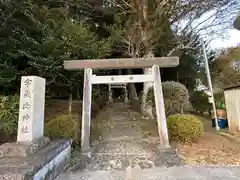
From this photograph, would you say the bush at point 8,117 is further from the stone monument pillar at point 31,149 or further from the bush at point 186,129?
the bush at point 186,129

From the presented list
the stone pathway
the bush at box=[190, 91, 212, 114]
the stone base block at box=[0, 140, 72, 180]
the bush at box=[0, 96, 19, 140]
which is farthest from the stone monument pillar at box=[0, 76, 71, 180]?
the bush at box=[190, 91, 212, 114]

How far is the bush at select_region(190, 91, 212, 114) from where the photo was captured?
16648 mm

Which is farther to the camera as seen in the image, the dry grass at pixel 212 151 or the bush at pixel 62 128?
the bush at pixel 62 128

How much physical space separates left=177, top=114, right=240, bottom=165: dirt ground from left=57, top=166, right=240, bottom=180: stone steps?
50cm

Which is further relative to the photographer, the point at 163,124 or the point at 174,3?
the point at 174,3

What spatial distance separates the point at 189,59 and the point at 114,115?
25.3ft

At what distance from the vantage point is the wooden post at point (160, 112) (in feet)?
21.8

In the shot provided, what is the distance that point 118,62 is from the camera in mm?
7160

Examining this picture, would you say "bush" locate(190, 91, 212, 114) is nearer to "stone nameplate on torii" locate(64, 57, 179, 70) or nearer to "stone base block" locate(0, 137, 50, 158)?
"stone nameplate on torii" locate(64, 57, 179, 70)

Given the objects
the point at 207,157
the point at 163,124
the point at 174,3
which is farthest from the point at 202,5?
the point at 207,157

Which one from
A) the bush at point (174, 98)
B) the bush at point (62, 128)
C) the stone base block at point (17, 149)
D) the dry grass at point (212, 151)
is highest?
the bush at point (174, 98)

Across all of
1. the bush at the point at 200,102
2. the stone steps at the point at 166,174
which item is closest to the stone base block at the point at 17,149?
the stone steps at the point at 166,174

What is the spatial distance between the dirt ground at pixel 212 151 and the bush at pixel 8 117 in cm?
499

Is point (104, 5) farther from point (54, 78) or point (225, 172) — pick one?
point (225, 172)
